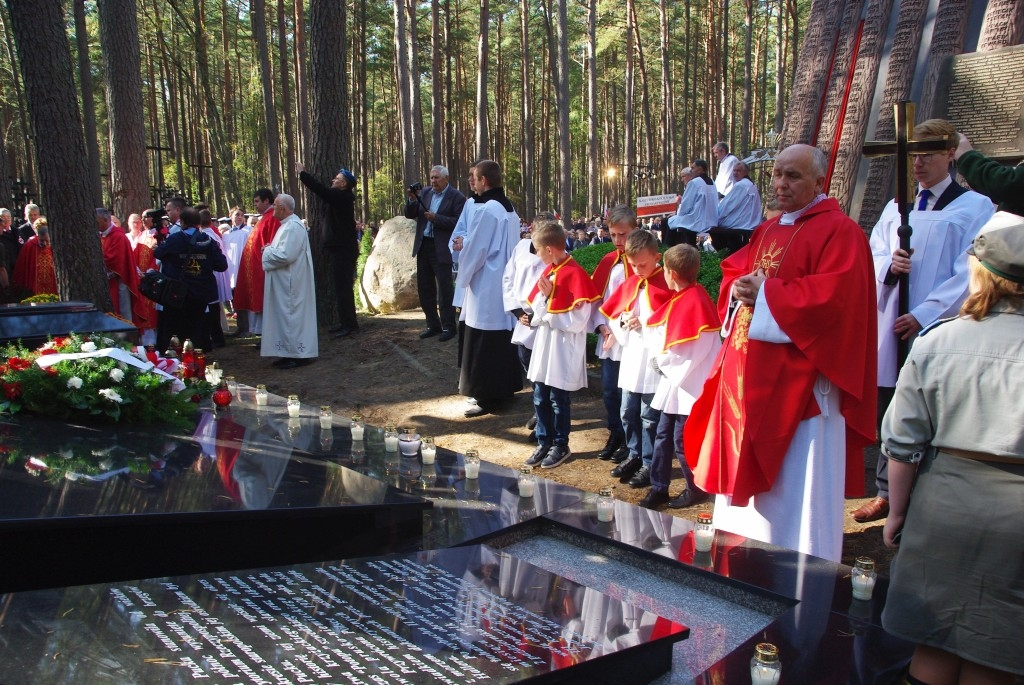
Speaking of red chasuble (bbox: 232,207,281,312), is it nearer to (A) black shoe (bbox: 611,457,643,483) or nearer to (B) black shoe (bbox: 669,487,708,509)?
(A) black shoe (bbox: 611,457,643,483)

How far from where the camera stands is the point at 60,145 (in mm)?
8125

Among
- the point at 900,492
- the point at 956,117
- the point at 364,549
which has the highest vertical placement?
the point at 956,117

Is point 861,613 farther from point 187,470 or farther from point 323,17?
point 323,17

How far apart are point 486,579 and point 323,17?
1027 centimetres

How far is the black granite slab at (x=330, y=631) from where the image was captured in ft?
7.90

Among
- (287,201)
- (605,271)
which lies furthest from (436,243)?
(605,271)

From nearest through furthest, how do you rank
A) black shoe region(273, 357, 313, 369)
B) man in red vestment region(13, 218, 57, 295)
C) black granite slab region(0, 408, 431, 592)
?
1. black granite slab region(0, 408, 431, 592)
2. man in red vestment region(13, 218, 57, 295)
3. black shoe region(273, 357, 313, 369)

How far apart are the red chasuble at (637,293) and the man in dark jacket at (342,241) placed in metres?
5.76

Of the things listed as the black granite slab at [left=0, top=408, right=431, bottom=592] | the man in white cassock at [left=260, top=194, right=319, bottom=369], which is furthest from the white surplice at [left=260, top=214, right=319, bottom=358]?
the black granite slab at [left=0, top=408, right=431, bottom=592]

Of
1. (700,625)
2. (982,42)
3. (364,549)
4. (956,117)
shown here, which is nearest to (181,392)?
(364,549)

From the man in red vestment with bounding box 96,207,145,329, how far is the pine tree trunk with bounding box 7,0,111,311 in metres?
1.78

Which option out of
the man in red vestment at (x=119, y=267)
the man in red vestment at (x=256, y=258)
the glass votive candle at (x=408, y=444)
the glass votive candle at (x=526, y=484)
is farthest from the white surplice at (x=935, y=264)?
the man in red vestment at (x=119, y=267)

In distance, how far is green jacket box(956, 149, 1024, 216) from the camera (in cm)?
305

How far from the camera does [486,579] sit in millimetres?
3373
